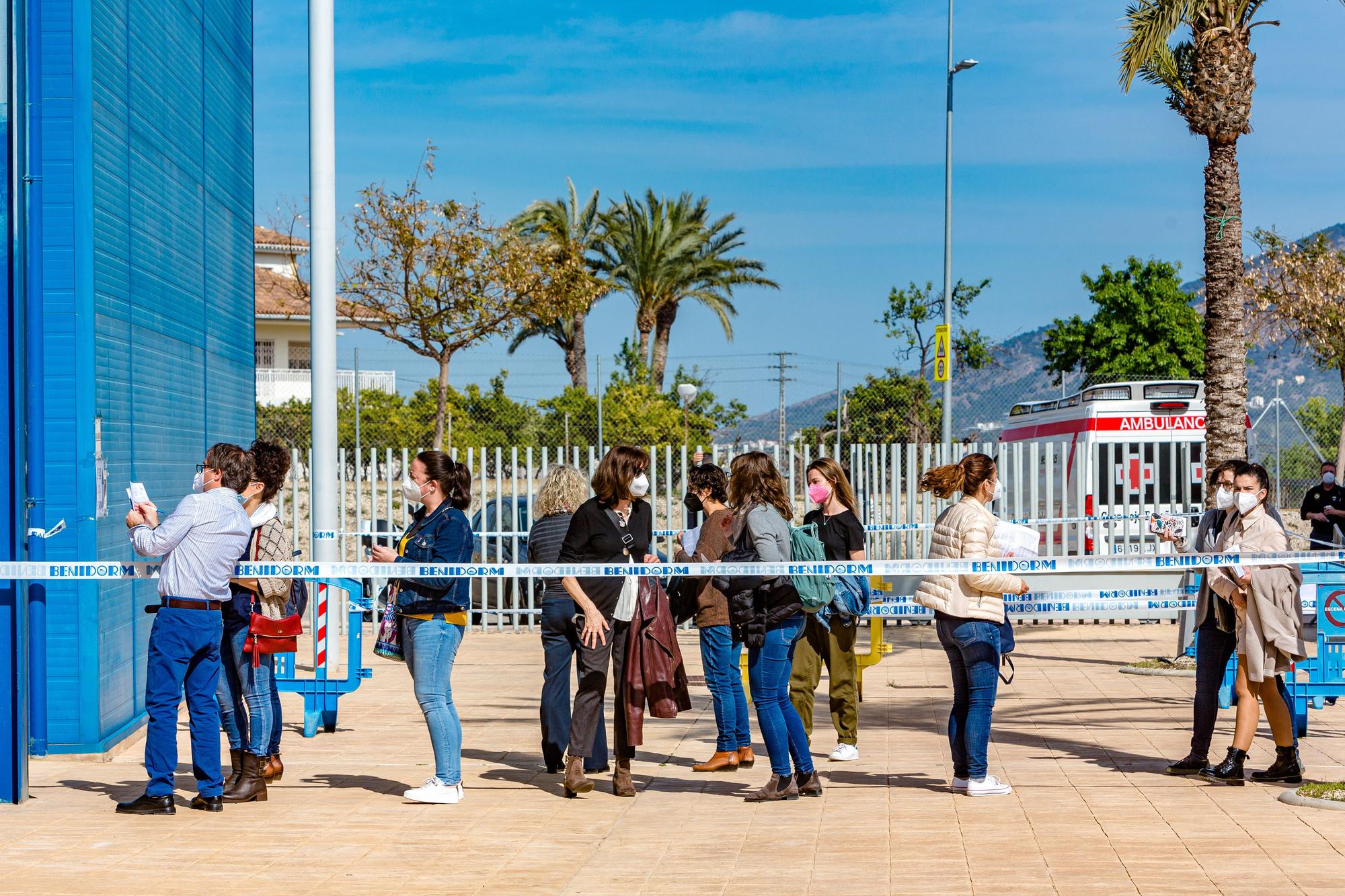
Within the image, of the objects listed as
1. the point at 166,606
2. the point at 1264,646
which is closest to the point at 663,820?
the point at 166,606

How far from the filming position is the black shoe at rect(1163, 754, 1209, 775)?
7805 mm

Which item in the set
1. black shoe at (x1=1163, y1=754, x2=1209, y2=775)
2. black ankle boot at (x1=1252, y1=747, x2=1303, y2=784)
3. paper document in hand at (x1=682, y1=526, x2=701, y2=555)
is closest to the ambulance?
paper document in hand at (x1=682, y1=526, x2=701, y2=555)

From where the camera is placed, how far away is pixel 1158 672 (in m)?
12.2

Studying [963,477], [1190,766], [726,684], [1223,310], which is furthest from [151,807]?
[1223,310]

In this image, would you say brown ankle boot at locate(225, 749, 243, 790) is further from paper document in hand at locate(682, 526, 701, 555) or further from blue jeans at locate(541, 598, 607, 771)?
paper document in hand at locate(682, 526, 701, 555)

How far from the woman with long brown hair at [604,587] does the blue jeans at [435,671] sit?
63 cm

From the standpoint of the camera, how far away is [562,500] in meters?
7.90

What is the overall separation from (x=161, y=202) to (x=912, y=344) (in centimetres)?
2442

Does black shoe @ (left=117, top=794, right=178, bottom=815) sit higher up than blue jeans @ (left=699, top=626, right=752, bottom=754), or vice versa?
blue jeans @ (left=699, top=626, right=752, bottom=754)

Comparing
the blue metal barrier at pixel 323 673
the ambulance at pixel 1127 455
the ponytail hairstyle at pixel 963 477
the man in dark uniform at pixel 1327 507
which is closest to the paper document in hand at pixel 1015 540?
the ponytail hairstyle at pixel 963 477

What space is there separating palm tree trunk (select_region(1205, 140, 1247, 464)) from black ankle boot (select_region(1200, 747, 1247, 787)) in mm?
5564

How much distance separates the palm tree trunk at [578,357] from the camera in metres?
35.3

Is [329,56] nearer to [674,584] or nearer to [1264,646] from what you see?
[674,584]

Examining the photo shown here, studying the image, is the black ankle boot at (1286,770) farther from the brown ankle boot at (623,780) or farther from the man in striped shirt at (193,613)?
the man in striped shirt at (193,613)
